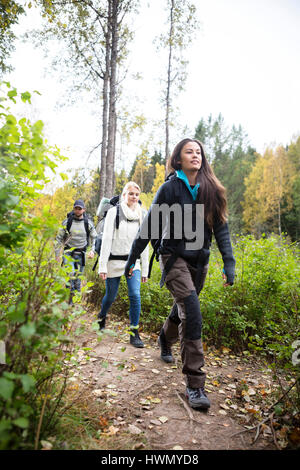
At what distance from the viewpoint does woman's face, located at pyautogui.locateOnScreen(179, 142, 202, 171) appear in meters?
2.76

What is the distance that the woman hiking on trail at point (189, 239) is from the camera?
2328mm

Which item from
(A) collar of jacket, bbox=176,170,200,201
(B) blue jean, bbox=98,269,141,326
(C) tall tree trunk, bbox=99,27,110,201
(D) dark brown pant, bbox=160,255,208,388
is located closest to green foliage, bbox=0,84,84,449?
(D) dark brown pant, bbox=160,255,208,388

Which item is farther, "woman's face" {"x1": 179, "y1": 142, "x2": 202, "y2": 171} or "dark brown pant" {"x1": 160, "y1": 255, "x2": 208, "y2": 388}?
"woman's face" {"x1": 179, "y1": 142, "x2": 202, "y2": 171}

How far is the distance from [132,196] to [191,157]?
1348 millimetres

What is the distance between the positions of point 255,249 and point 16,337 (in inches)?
148

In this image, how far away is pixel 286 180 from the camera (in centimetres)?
3134

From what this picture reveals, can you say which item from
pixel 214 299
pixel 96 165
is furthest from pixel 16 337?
pixel 96 165

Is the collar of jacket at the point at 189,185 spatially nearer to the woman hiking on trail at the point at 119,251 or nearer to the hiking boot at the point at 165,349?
the woman hiking on trail at the point at 119,251

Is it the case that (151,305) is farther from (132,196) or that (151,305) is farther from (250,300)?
(132,196)

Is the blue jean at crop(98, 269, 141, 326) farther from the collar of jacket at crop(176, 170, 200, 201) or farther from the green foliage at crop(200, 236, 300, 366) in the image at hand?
the collar of jacket at crop(176, 170, 200, 201)

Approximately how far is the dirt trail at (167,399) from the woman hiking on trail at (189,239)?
0.21 m

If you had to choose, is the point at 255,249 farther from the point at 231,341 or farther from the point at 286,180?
the point at 286,180

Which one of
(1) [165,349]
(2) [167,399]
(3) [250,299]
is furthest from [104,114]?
(2) [167,399]

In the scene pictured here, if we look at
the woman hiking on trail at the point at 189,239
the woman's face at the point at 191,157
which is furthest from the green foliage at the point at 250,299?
the woman's face at the point at 191,157
